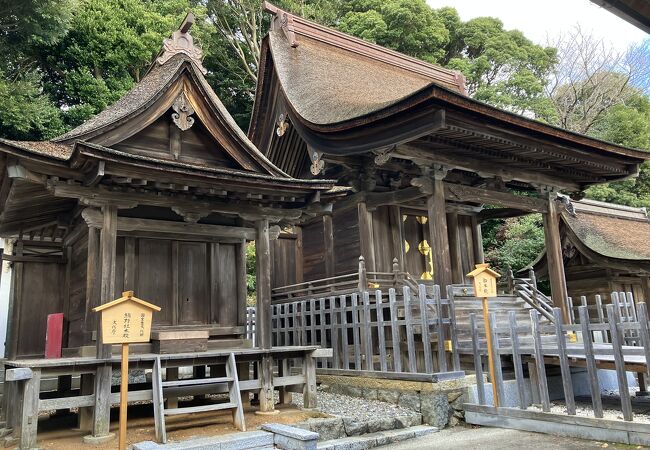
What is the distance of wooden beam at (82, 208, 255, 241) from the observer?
23.2 ft

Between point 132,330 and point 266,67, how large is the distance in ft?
35.2

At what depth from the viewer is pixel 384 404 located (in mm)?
8922

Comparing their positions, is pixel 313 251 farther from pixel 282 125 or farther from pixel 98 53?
pixel 98 53

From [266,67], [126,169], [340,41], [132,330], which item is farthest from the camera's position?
[340,41]

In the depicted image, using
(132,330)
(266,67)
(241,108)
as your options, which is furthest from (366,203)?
(241,108)

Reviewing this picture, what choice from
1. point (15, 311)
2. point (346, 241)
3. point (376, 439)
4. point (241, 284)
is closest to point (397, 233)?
point (346, 241)

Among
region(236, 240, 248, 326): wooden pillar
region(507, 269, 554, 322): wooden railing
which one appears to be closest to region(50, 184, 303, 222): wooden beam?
region(236, 240, 248, 326): wooden pillar

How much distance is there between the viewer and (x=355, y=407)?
28.3 feet

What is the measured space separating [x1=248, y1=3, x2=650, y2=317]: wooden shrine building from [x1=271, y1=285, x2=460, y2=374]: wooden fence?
1221 mm

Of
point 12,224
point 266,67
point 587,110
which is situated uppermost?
point 587,110

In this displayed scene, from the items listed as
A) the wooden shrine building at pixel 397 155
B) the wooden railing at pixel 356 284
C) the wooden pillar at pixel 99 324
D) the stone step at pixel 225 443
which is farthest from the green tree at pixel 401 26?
the stone step at pixel 225 443

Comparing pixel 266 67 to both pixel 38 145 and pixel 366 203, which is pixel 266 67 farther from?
pixel 38 145

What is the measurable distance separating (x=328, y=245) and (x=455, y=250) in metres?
3.71

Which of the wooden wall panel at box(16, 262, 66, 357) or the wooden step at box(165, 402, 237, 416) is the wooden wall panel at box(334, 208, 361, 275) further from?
the wooden wall panel at box(16, 262, 66, 357)
